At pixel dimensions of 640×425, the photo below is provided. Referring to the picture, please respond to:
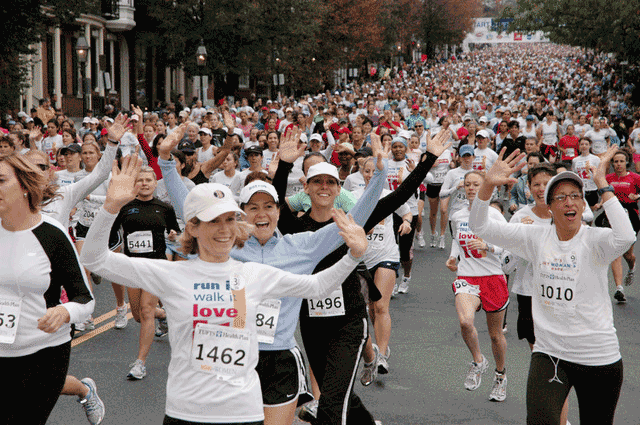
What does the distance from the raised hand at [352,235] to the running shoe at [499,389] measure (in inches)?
138

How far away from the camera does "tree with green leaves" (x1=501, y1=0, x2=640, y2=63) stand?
107 ft

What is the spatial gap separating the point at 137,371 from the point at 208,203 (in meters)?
4.21

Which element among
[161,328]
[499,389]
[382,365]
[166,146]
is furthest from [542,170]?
[161,328]

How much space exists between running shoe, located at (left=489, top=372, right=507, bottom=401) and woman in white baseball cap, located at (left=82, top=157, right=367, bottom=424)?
3.75m

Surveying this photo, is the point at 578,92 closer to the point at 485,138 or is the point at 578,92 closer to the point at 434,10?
the point at 485,138

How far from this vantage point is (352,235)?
164 inches

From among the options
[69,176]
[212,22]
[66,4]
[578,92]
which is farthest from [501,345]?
[578,92]

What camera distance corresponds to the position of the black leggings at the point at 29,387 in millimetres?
4480

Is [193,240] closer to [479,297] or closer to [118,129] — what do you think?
[118,129]

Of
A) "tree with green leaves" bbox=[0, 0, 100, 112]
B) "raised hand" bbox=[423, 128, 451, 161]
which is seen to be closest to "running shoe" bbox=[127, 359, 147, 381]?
"raised hand" bbox=[423, 128, 451, 161]

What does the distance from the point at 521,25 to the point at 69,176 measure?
119 ft

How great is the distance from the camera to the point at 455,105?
25719 millimetres

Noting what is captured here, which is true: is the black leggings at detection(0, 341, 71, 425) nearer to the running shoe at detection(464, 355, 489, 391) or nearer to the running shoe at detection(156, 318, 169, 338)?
the running shoe at detection(464, 355, 489, 391)

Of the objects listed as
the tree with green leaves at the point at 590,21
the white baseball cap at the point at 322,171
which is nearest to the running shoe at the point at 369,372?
the white baseball cap at the point at 322,171
